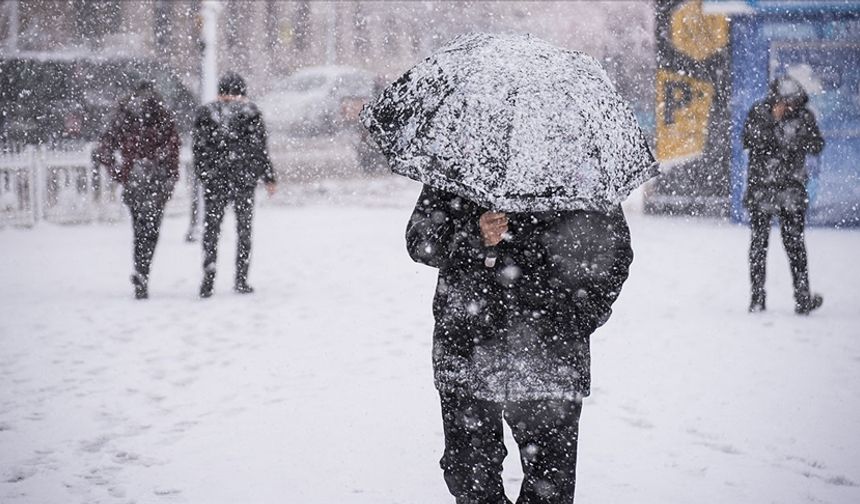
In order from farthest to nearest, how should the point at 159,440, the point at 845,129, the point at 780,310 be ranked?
the point at 845,129 < the point at 780,310 < the point at 159,440

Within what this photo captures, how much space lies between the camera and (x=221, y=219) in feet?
27.2

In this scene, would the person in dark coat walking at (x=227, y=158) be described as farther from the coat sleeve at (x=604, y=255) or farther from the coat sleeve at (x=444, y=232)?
the coat sleeve at (x=604, y=255)

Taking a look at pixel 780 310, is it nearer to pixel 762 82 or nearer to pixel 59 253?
pixel 762 82

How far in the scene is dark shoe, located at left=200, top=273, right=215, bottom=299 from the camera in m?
8.29

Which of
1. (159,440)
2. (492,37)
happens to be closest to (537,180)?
(492,37)

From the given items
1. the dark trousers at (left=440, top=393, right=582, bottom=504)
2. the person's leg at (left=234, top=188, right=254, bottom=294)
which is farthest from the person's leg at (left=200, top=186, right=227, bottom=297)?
the dark trousers at (left=440, top=393, right=582, bottom=504)

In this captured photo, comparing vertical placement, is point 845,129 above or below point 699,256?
above

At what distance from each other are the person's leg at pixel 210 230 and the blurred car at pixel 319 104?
13.1 m

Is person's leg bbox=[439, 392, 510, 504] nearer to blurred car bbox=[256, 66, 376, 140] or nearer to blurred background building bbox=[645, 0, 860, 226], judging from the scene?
blurred background building bbox=[645, 0, 860, 226]

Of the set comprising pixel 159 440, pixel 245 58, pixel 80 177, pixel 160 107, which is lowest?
pixel 159 440

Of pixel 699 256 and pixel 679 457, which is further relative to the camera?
pixel 699 256

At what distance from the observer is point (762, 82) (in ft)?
41.3

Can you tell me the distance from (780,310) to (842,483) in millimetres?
3667

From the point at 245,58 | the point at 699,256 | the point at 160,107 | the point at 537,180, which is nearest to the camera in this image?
the point at 537,180
